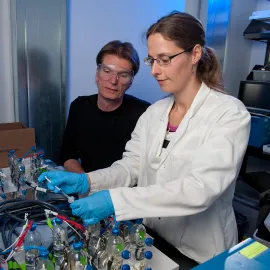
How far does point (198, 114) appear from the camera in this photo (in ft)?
3.53

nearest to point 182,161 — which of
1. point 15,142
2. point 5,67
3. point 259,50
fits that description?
point 15,142

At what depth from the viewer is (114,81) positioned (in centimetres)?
164

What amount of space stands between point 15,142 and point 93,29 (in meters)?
1.24

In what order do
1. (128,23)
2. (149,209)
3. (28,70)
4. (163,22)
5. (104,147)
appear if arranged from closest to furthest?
(149,209)
(163,22)
(104,147)
(28,70)
(128,23)

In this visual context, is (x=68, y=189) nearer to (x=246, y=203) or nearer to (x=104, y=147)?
(x=104, y=147)

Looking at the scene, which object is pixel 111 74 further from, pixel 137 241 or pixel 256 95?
pixel 256 95

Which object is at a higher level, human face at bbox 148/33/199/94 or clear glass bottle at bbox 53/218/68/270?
human face at bbox 148/33/199/94

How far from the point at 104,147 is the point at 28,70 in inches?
36.1

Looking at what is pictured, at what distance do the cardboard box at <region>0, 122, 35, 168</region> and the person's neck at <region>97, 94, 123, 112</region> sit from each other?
1.54 feet

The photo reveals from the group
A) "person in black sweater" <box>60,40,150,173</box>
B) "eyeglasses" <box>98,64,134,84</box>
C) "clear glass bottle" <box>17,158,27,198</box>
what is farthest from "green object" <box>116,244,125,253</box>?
"eyeglasses" <box>98,64,134,84</box>

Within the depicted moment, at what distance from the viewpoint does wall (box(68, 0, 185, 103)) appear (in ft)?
7.56

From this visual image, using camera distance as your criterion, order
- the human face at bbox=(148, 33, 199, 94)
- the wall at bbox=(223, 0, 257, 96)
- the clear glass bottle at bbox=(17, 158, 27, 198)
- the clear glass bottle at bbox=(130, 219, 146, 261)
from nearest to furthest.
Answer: the clear glass bottle at bbox=(130, 219, 146, 261) → the human face at bbox=(148, 33, 199, 94) → the clear glass bottle at bbox=(17, 158, 27, 198) → the wall at bbox=(223, 0, 257, 96)

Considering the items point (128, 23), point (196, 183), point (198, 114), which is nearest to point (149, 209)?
point (196, 183)

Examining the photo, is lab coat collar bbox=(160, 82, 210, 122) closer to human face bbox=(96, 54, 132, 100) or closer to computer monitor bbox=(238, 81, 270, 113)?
human face bbox=(96, 54, 132, 100)
